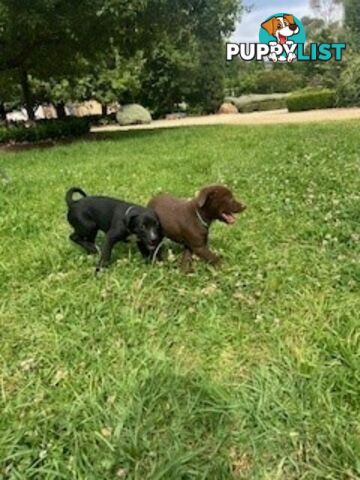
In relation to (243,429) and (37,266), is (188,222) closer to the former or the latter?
(37,266)

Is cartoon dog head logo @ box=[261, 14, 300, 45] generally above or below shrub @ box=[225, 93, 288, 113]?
above

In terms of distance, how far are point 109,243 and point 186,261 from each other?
0.53 m

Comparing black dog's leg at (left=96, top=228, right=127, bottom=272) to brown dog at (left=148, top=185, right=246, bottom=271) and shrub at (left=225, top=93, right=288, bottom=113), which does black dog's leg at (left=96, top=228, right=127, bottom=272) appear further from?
shrub at (left=225, top=93, right=288, bottom=113)

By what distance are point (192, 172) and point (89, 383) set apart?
531cm

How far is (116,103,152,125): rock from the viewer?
96.5ft

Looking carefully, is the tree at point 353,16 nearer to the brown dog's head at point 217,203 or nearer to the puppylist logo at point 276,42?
the puppylist logo at point 276,42

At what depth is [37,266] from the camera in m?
3.75

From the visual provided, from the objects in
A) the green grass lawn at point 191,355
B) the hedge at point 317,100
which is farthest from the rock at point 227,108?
the green grass lawn at point 191,355

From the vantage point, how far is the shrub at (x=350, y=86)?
2484 cm

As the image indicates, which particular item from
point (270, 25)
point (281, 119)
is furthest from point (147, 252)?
point (270, 25)

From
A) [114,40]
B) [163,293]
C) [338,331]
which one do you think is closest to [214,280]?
[163,293]

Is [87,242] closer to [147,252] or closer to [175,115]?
[147,252]

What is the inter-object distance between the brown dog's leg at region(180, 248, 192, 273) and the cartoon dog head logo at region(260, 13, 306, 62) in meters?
23.6

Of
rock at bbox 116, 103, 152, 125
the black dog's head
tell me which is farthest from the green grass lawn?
rock at bbox 116, 103, 152, 125
